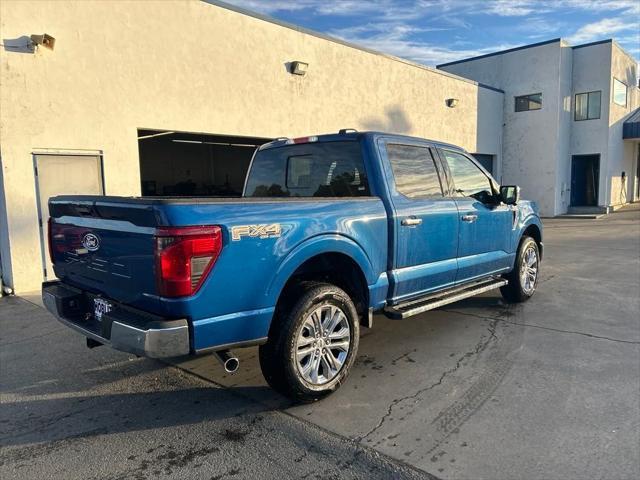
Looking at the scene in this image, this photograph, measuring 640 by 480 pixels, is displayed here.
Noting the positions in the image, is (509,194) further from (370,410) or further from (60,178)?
(60,178)

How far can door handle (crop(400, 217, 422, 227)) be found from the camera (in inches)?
173

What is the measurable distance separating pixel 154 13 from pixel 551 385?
8.91 meters

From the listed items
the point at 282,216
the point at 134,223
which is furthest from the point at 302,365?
the point at 134,223

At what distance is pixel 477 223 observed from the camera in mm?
5387

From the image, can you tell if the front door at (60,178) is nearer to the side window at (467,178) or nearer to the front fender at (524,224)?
the side window at (467,178)

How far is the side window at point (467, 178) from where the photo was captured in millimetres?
5344

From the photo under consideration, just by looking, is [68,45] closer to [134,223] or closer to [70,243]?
[70,243]

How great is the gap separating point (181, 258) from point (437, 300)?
2.75 m

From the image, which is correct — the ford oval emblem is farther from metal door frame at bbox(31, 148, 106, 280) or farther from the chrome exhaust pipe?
metal door frame at bbox(31, 148, 106, 280)

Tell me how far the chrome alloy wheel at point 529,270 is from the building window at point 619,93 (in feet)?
64.6

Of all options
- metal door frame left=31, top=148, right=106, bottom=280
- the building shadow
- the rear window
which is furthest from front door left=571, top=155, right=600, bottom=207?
the rear window

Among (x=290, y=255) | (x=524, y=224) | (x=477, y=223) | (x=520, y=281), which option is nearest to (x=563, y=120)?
(x=524, y=224)

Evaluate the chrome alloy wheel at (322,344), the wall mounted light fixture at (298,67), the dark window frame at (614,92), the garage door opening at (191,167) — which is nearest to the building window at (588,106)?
the dark window frame at (614,92)

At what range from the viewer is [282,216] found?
3402 millimetres
